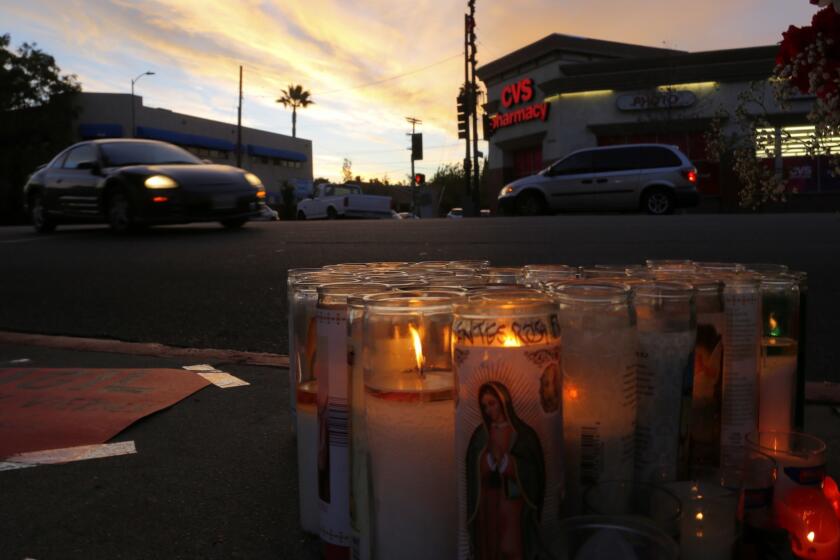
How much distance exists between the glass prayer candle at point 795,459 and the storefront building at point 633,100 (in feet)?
88.2

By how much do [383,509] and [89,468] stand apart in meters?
1.10

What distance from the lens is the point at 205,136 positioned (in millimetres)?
44750

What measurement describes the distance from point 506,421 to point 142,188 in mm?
8749

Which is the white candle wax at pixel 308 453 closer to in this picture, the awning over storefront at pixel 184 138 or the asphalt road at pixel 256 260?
the asphalt road at pixel 256 260

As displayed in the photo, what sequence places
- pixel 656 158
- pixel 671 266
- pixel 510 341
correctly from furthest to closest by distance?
pixel 656 158 → pixel 671 266 → pixel 510 341

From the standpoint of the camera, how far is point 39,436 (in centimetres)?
194

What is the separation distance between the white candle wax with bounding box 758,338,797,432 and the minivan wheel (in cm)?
1516

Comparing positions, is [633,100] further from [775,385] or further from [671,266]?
[775,385]

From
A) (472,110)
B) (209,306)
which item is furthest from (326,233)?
(472,110)

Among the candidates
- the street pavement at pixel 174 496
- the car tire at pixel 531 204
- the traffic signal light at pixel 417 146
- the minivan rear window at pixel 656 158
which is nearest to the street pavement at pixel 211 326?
the street pavement at pixel 174 496

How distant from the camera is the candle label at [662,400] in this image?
1.10m

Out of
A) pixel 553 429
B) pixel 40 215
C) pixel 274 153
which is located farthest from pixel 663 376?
pixel 274 153

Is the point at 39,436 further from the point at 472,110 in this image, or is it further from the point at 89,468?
the point at 472,110

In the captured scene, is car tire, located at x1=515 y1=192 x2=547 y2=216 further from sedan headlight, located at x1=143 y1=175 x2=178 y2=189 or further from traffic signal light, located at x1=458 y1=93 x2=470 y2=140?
traffic signal light, located at x1=458 y1=93 x2=470 y2=140
